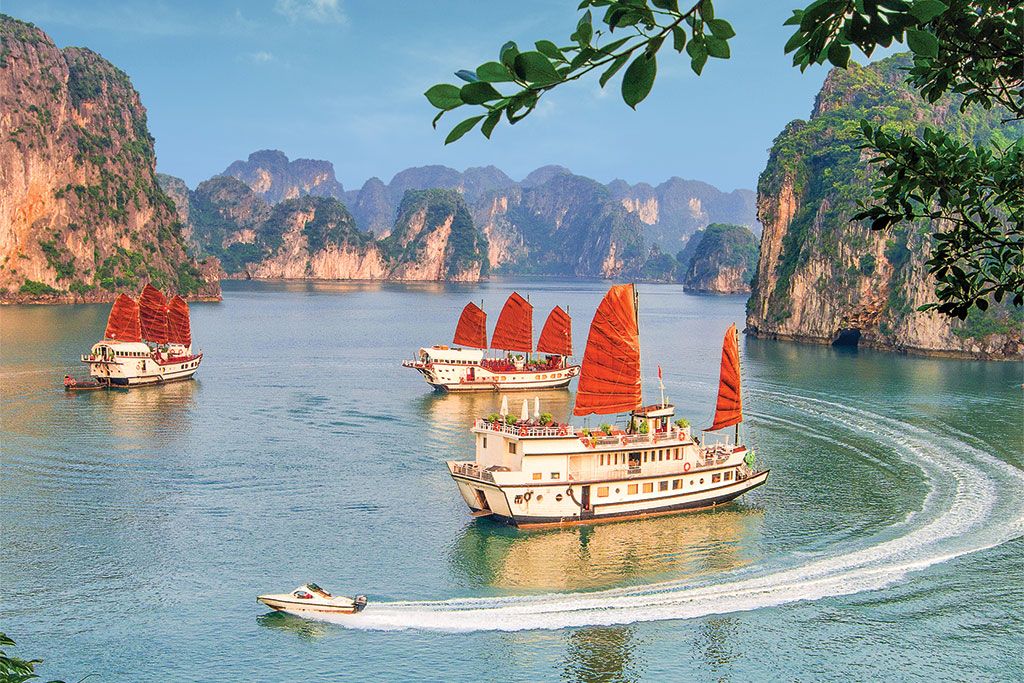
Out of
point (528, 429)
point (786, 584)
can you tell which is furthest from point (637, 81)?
point (528, 429)

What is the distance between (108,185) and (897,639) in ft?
398

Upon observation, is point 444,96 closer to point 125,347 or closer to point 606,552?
point 606,552

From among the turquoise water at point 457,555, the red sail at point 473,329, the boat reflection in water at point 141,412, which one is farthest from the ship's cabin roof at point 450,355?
the boat reflection in water at point 141,412

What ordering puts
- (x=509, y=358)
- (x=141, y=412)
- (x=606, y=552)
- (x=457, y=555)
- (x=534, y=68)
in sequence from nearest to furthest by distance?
1. (x=534, y=68)
2. (x=457, y=555)
3. (x=606, y=552)
4. (x=141, y=412)
5. (x=509, y=358)

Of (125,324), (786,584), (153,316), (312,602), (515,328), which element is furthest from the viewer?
(153,316)

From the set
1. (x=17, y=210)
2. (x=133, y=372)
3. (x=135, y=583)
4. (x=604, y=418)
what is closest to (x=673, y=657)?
(x=135, y=583)

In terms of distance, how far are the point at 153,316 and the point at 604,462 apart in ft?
126

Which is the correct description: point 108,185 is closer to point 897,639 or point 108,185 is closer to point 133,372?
point 133,372

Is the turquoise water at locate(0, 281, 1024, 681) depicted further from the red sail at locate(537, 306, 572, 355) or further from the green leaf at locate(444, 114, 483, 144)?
the green leaf at locate(444, 114, 483, 144)

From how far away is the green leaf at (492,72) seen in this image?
111 inches

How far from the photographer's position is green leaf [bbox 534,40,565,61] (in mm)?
3008

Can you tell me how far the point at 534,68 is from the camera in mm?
2938

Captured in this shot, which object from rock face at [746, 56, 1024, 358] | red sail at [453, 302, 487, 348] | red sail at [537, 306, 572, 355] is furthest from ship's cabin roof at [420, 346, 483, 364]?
rock face at [746, 56, 1024, 358]

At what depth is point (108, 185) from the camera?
124 meters
